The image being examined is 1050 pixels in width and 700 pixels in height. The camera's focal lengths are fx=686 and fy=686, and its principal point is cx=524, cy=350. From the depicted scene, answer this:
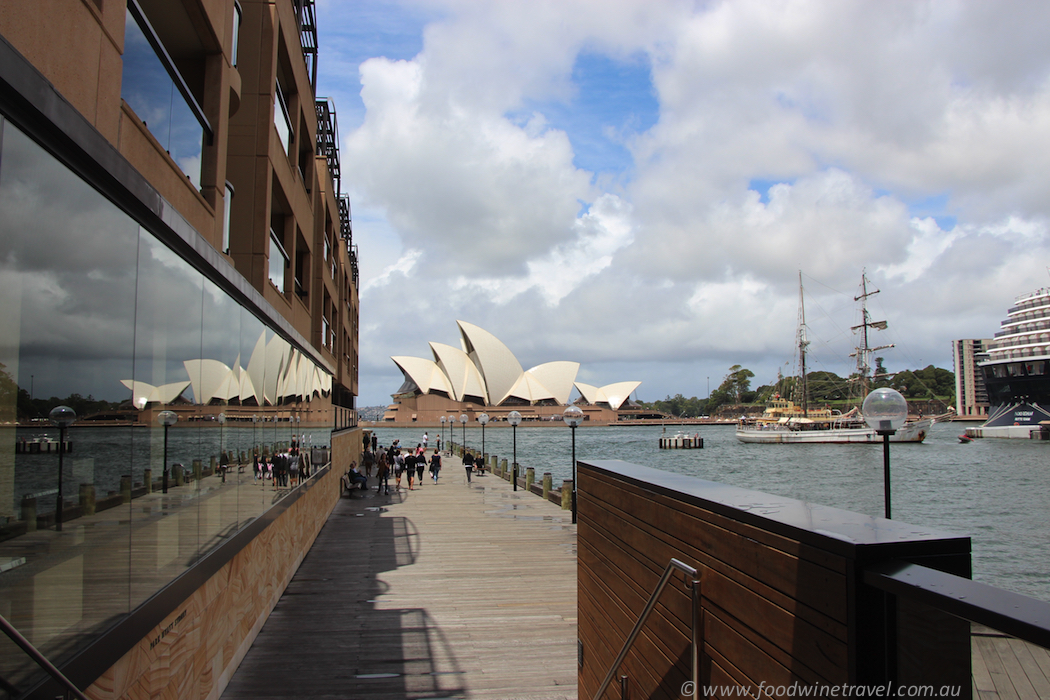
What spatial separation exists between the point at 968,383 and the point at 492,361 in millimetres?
118824

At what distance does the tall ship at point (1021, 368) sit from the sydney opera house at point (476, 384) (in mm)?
61229

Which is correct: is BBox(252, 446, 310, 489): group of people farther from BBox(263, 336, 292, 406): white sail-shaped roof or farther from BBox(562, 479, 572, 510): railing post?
BBox(562, 479, 572, 510): railing post

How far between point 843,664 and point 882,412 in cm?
861

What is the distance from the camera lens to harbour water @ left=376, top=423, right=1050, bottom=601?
23609 mm

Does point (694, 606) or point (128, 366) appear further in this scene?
point (128, 366)

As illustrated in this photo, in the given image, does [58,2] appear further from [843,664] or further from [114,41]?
[843,664]

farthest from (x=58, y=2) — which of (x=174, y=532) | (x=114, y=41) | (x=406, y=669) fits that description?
(x=406, y=669)

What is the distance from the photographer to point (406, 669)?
Answer: 22.1 feet

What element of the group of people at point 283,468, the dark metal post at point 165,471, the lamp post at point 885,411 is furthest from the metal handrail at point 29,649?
the lamp post at point 885,411

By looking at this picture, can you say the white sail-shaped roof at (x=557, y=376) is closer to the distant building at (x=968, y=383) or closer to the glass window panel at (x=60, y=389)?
the distant building at (x=968, y=383)

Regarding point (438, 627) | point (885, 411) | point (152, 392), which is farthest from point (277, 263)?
point (885, 411)

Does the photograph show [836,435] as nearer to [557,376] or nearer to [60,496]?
[557,376]

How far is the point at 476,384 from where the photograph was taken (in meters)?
109

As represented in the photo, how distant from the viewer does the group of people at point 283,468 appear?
7156mm
